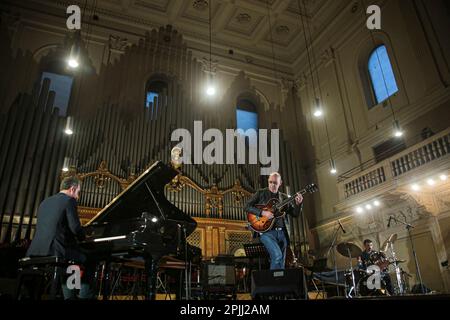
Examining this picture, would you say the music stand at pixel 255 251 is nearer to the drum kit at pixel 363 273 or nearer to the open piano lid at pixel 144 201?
the open piano lid at pixel 144 201

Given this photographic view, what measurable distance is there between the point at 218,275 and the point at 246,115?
7.71 metres

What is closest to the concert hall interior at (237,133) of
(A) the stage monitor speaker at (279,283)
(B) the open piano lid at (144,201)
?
(B) the open piano lid at (144,201)

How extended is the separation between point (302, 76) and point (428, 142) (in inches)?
273

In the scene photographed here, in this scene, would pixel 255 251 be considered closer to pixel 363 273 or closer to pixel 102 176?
pixel 363 273

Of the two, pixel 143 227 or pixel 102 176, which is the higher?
pixel 102 176

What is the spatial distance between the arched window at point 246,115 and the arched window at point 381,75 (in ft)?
14.0

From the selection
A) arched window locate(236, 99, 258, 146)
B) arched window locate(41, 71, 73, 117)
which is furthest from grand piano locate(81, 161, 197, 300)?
arched window locate(236, 99, 258, 146)

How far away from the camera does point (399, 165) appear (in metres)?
8.27

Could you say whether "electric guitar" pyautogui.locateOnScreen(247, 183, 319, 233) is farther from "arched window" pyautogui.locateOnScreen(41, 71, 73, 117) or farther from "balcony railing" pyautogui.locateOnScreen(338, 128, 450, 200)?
"arched window" pyautogui.locateOnScreen(41, 71, 73, 117)

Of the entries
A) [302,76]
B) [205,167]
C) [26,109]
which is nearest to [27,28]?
[26,109]

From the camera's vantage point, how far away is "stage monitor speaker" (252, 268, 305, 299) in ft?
12.2

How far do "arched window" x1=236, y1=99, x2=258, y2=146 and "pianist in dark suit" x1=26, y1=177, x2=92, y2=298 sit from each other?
365 inches

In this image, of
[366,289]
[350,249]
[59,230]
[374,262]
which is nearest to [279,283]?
[59,230]

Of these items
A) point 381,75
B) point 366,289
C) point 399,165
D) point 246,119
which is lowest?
point 366,289
